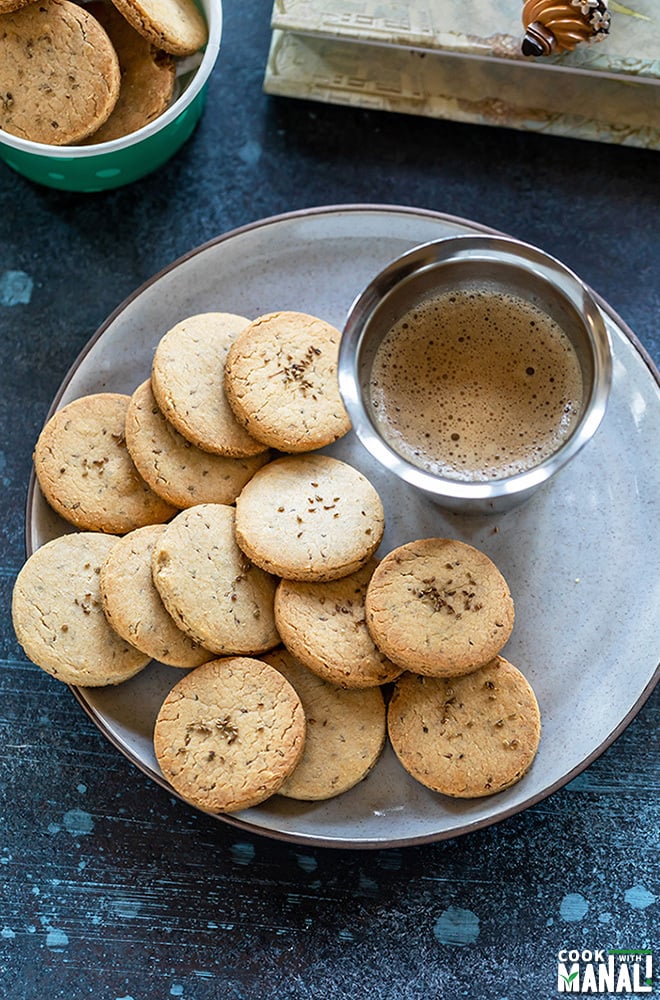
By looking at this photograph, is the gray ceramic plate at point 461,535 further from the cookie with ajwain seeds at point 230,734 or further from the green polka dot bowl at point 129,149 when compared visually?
the green polka dot bowl at point 129,149

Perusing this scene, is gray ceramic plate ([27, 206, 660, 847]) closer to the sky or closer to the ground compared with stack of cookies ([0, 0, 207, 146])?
closer to the ground

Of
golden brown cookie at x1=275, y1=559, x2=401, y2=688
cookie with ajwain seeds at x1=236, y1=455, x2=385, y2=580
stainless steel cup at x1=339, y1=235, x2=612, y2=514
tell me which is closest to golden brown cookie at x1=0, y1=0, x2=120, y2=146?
stainless steel cup at x1=339, y1=235, x2=612, y2=514

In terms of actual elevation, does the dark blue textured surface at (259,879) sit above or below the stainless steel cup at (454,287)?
below

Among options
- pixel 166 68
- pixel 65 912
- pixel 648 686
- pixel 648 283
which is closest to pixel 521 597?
pixel 648 686

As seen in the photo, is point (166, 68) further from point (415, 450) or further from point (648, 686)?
point (648, 686)

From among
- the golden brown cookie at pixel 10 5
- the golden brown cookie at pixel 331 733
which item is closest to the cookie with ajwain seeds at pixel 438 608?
the golden brown cookie at pixel 331 733

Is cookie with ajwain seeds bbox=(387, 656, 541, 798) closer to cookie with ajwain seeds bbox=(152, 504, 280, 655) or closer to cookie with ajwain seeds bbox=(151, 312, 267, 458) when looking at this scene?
cookie with ajwain seeds bbox=(152, 504, 280, 655)

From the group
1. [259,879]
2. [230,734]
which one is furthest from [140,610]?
[259,879]
